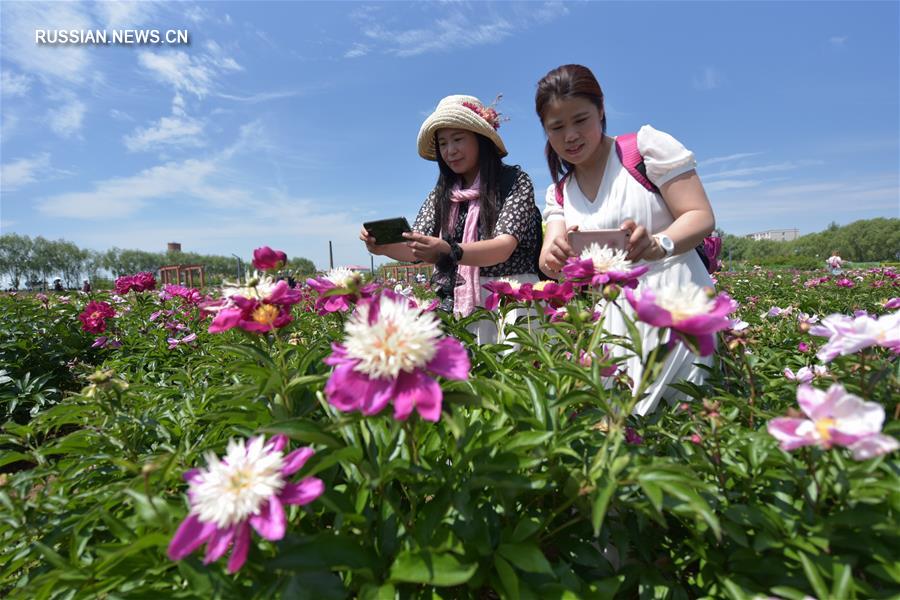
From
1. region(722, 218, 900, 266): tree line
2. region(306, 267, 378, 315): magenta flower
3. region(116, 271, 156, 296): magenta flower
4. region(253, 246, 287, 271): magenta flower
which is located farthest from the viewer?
region(722, 218, 900, 266): tree line

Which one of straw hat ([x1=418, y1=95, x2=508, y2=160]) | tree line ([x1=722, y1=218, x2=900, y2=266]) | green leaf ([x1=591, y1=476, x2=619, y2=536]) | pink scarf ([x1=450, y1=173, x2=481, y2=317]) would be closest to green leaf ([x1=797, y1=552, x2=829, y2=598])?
green leaf ([x1=591, y1=476, x2=619, y2=536])

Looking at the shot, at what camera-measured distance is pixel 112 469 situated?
1465 mm

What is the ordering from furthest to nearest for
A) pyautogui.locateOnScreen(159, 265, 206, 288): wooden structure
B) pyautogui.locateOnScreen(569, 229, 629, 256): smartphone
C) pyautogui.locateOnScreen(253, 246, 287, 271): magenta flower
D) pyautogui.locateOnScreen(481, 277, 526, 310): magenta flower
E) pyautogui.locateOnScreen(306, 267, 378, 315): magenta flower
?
pyautogui.locateOnScreen(159, 265, 206, 288): wooden structure < pyautogui.locateOnScreen(481, 277, 526, 310): magenta flower < pyautogui.locateOnScreen(569, 229, 629, 256): smartphone < pyautogui.locateOnScreen(253, 246, 287, 271): magenta flower < pyautogui.locateOnScreen(306, 267, 378, 315): magenta flower

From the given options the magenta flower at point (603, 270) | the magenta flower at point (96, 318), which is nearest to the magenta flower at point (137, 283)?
the magenta flower at point (96, 318)

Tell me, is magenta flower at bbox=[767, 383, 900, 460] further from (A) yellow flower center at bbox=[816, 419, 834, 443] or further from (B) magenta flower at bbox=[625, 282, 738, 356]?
(B) magenta flower at bbox=[625, 282, 738, 356]

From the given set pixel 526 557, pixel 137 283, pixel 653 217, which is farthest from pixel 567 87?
pixel 137 283

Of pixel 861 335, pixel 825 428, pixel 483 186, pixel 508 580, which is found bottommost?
pixel 508 580

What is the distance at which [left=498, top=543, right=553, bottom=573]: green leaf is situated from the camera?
2.91 ft

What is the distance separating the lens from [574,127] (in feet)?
6.67

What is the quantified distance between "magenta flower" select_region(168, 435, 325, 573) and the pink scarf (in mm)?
2041

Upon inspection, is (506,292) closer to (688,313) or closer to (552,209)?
(552,209)

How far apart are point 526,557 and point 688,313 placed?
1.88ft

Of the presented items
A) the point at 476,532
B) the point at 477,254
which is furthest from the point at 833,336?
the point at 477,254

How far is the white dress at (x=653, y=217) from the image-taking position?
1936 millimetres
